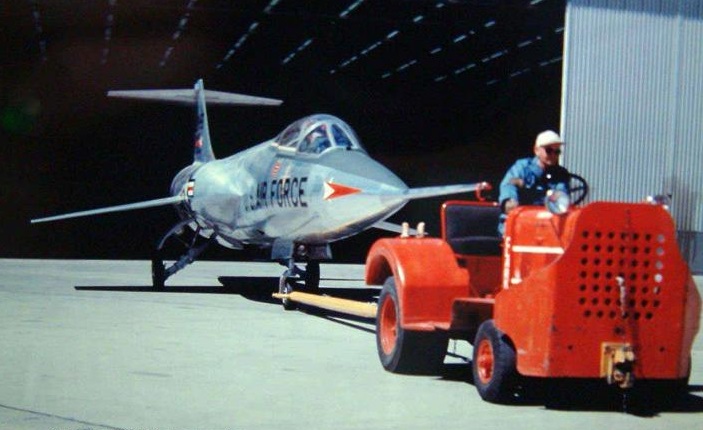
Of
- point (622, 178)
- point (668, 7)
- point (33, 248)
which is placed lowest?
point (33, 248)

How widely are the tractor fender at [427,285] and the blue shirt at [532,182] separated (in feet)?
2.16

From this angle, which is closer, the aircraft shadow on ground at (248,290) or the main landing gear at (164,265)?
the aircraft shadow on ground at (248,290)

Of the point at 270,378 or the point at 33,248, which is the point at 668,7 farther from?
the point at 33,248

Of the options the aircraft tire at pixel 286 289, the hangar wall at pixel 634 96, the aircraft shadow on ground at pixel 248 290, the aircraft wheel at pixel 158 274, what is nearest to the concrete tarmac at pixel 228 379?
the aircraft tire at pixel 286 289

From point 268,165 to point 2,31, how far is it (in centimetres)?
2129

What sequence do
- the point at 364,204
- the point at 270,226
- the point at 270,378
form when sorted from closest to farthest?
the point at 270,378
the point at 364,204
the point at 270,226

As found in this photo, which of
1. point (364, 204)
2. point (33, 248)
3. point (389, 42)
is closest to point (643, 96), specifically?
point (389, 42)

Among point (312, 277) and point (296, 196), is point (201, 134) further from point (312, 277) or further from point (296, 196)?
point (296, 196)

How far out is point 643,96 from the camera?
2669 cm

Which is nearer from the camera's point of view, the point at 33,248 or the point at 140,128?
the point at 33,248

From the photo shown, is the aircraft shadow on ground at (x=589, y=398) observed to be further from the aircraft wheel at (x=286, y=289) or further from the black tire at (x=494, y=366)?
the aircraft wheel at (x=286, y=289)

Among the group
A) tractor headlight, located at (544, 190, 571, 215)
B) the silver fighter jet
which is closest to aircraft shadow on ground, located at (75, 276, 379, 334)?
the silver fighter jet

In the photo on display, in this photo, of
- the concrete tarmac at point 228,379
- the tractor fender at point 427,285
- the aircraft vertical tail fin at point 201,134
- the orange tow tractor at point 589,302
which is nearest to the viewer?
the concrete tarmac at point 228,379

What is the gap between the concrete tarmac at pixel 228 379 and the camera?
6766 mm
